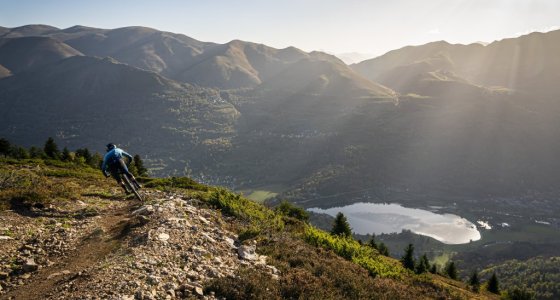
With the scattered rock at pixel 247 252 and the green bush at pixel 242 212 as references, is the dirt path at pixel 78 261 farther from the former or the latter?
the green bush at pixel 242 212

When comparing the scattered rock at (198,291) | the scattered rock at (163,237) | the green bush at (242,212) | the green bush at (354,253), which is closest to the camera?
the scattered rock at (198,291)

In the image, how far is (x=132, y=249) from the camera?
12.8 m

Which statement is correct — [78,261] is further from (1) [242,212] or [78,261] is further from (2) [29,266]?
(1) [242,212]

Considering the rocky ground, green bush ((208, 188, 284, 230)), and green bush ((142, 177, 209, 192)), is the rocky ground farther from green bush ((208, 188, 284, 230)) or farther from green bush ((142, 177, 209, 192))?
green bush ((142, 177, 209, 192))

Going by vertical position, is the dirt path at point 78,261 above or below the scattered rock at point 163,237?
below

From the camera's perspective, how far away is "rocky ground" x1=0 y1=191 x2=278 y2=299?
10.7 meters

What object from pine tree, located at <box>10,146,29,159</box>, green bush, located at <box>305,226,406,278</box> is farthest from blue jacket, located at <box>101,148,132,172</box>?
pine tree, located at <box>10,146,29,159</box>

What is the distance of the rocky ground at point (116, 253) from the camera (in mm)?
10734

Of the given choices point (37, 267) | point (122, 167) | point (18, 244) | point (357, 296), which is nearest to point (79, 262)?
point (37, 267)

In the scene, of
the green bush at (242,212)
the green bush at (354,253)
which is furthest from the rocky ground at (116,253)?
the green bush at (354,253)

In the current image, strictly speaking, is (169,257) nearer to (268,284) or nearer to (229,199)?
(268,284)

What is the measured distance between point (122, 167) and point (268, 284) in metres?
11.8

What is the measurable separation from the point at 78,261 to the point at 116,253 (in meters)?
1.27

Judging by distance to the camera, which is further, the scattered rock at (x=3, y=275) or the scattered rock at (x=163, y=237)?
the scattered rock at (x=163, y=237)
